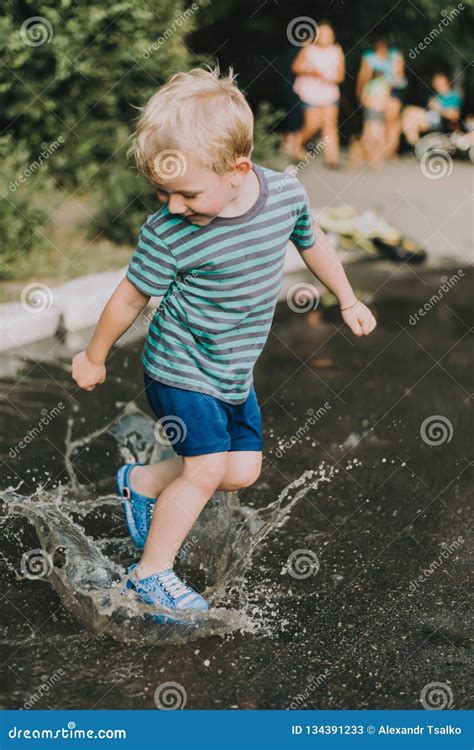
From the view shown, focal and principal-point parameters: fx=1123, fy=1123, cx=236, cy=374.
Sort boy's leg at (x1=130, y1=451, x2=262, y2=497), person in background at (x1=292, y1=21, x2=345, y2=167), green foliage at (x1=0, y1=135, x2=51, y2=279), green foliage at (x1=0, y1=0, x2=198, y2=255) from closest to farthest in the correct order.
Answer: boy's leg at (x1=130, y1=451, x2=262, y2=497) < green foliage at (x1=0, y1=135, x2=51, y2=279) < green foliage at (x1=0, y1=0, x2=198, y2=255) < person in background at (x1=292, y1=21, x2=345, y2=167)

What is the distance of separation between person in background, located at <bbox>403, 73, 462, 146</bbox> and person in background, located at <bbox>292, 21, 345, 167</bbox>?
2.72 metres

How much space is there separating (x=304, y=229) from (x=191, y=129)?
2.18ft

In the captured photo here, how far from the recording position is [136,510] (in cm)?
410

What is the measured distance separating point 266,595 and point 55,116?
7.88m

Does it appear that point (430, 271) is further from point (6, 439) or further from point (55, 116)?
point (6, 439)

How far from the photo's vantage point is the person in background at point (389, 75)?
15688mm

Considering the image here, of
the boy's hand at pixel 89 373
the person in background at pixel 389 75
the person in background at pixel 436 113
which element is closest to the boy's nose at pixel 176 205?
the boy's hand at pixel 89 373

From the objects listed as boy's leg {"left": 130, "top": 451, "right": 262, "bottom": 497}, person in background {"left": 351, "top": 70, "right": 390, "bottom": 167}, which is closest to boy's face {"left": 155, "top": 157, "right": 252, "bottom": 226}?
boy's leg {"left": 130, "top": 451, "right": 262, "bottom": 497}

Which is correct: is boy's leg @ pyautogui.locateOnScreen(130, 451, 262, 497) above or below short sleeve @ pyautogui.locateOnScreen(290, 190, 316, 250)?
below

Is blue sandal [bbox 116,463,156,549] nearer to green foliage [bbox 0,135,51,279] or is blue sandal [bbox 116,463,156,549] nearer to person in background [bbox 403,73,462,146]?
green foliage [bbox 0,135,51,279]

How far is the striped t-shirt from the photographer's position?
344 centimetres

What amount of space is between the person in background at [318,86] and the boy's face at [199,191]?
35.7 feet

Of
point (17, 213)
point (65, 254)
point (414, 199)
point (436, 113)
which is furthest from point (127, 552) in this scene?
point (436, 113)

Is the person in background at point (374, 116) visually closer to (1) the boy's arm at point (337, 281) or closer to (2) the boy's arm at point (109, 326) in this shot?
(1) the boy's arm at point (337, 281)
